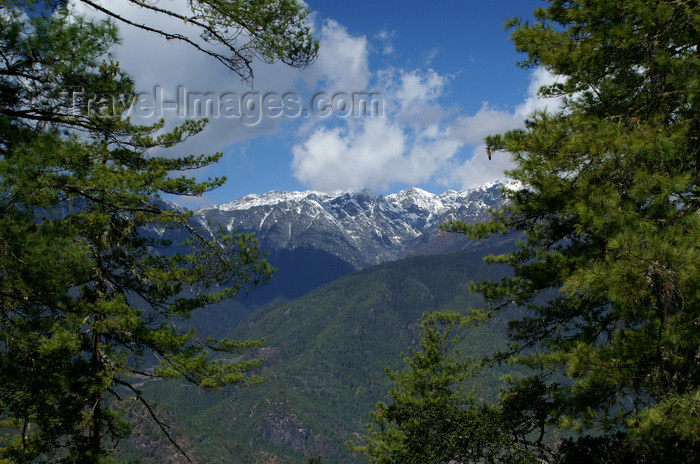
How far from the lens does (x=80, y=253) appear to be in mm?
4965

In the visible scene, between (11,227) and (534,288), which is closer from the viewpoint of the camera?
(11,227)

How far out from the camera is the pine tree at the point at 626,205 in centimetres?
475

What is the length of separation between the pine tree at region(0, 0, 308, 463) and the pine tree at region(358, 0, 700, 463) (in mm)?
5812

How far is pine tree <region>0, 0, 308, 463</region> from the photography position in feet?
15.4

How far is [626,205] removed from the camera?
5.72 meters

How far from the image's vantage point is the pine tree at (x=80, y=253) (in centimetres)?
470

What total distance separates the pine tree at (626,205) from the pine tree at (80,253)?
5.81 meters

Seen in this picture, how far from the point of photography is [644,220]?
5418mm

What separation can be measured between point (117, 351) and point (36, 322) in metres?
3.74

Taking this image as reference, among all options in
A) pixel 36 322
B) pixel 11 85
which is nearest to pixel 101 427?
pixel 36 322

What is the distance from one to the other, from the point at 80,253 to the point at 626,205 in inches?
263

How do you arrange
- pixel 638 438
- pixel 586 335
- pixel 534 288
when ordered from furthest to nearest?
pixel 534 288, pixel 586 335, pixel 638 438

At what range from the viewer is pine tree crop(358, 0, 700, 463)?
4.75 meters

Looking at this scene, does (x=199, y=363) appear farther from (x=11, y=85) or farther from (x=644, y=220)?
(x=644, y=220)
